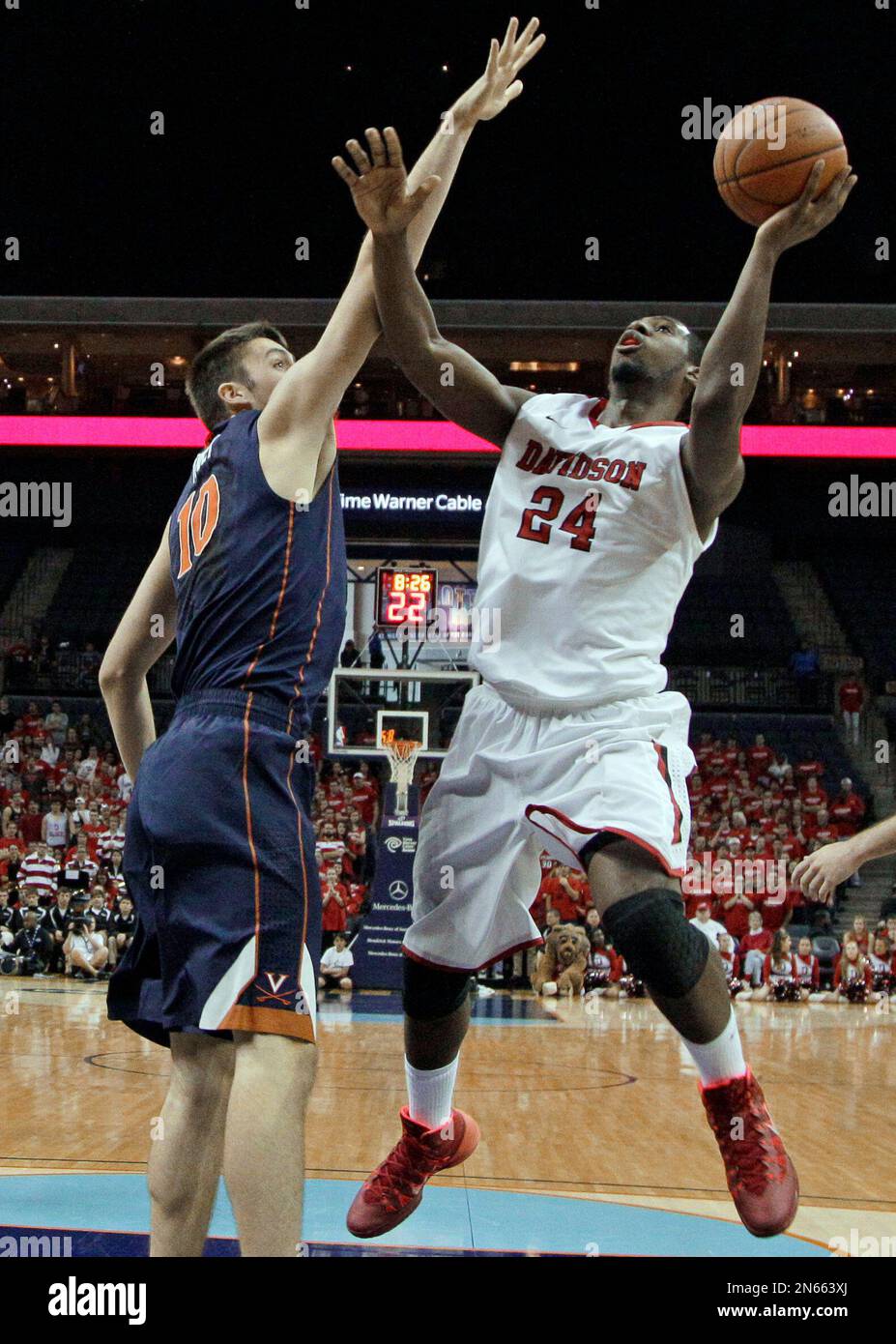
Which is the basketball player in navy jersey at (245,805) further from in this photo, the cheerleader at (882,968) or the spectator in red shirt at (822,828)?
the spectator in red shirt at (822,828)

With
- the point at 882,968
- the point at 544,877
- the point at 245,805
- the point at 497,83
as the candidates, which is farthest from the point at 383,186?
the point at 882,968

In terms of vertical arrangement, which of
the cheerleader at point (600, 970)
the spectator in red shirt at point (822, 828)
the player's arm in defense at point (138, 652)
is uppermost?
the player's arm in defense at point (138, 652)

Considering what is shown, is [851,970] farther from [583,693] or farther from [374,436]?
[583,693]

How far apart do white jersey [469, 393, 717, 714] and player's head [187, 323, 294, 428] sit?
31.6 inches

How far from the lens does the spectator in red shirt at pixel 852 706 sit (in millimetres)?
22438

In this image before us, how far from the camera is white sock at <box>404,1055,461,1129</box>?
12.7 ft

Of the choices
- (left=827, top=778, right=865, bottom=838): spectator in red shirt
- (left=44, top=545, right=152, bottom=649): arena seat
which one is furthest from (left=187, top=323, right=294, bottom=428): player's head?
(left=44, top=545, right=152, bottom=649): arena seat

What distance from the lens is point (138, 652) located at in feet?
11.5

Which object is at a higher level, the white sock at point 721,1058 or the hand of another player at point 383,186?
the hand of another player at point 383,186

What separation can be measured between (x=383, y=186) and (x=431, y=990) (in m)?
2.09

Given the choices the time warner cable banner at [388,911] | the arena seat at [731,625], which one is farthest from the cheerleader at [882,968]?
the arena seat at [731,625]

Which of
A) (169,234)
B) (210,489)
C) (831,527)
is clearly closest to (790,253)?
(831,527)

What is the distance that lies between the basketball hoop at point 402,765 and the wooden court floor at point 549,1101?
2279mm

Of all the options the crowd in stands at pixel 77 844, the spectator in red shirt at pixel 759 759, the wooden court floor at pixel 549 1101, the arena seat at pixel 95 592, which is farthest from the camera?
the arena seat at pixel 95 592
